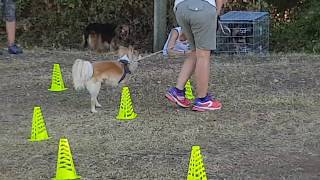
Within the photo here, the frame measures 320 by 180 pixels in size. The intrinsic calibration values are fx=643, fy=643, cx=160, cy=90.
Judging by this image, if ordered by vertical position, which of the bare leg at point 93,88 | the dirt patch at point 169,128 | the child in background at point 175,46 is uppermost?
the child in background at point 175,46

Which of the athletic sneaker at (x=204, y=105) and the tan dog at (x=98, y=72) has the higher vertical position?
the tan dog at (x=98, y=72)

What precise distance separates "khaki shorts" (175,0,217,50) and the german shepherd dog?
5429 millimetres

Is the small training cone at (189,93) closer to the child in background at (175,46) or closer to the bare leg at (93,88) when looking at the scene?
the bare leg at (93,88)

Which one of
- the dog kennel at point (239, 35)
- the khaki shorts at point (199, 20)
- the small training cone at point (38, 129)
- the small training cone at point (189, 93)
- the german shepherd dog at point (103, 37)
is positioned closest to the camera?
the small training cone at point (38, 129)

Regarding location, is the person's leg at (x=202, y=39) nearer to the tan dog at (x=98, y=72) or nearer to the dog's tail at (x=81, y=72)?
the tan dog at (x=98, y=72)

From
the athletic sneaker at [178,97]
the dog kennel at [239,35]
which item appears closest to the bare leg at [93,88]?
the athletic sneaker at [178,97]

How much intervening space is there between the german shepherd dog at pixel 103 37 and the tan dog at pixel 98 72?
487 centimetres

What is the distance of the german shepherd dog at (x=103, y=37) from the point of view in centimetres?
1141

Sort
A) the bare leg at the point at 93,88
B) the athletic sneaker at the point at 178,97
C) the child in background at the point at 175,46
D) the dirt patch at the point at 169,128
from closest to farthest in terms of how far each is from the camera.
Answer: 1. the dirt patch at the point at 169,128
2. the bare leg at the point at 93,88
3. the athletic sneaker at the point at 178,97
4. the child in background at the point at 175,46

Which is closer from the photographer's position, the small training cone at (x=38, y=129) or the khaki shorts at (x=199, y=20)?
the small training cone at (x=38, y=129)

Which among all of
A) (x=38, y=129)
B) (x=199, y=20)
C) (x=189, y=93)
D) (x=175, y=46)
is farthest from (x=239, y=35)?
(x=38, y=129)

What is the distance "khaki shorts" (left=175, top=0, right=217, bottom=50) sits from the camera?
5.63 metres

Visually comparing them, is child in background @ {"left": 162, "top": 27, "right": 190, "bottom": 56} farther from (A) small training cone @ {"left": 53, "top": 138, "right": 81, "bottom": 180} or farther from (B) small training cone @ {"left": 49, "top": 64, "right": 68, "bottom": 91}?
(A) small training cone @ {"left": 53, "top": 138, "right": 81, "bottom": 180}

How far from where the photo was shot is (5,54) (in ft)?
31.8
